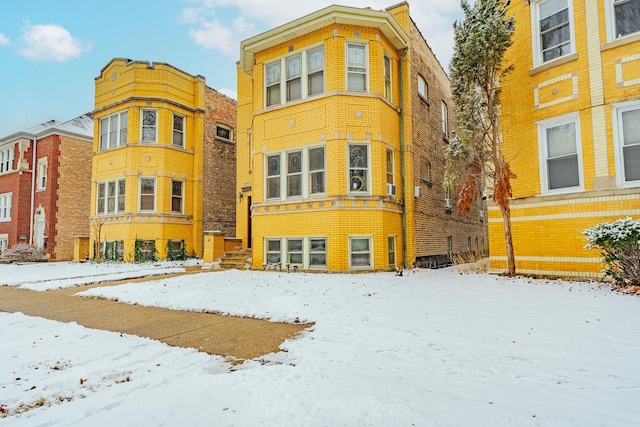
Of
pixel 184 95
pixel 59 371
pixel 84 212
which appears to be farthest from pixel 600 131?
pixel 84 212

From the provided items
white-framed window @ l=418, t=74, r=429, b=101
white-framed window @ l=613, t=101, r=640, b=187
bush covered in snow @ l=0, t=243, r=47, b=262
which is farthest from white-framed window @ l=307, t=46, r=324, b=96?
bush covered in snow @ l=0, t=243, r=47, b=262

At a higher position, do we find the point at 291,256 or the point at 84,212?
the point at 84,212

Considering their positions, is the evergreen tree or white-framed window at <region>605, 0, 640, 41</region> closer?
white-framed window at <region>605, 0, 640, 41</region>

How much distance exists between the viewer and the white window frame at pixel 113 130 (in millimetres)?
17891

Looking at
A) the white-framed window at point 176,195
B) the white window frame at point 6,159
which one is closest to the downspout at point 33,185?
the white window frame at point 6,159

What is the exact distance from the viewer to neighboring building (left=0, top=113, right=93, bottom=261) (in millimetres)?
20953

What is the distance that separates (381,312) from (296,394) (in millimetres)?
3151

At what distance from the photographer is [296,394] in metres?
2.87

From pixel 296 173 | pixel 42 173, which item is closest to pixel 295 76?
pixel 296 173

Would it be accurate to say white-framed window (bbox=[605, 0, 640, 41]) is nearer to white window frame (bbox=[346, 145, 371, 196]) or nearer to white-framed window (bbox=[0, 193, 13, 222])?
white window frame (bbox=[346, 145, 371, 196])

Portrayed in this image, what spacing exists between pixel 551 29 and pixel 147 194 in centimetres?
1708

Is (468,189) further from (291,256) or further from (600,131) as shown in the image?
(291,256)

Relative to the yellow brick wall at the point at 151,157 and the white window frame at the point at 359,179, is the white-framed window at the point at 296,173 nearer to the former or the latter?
the white window frame at the point at 359,179

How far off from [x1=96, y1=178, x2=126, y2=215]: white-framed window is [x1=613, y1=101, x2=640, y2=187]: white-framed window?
19.1 m
